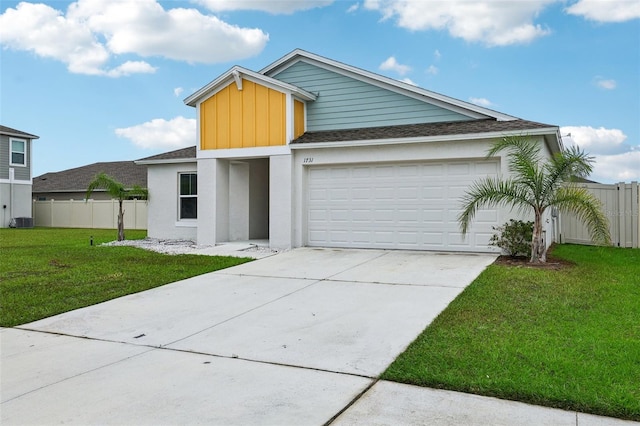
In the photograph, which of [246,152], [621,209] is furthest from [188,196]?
[621,209]

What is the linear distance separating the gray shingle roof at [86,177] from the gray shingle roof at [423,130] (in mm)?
20167

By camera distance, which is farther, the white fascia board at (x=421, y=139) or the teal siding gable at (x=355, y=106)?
the teal siding gable at (x=355, y=106)

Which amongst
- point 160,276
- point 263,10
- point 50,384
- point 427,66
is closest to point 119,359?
point 50,384

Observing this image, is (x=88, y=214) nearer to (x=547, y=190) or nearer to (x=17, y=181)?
(x=17, y=181)

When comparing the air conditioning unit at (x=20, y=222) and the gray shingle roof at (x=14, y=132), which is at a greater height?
the gray shingle roof at (x=14, y=132)

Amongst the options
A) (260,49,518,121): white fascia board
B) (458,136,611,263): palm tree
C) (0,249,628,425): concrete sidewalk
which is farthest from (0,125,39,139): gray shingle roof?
(458,136,611,263): palm tree

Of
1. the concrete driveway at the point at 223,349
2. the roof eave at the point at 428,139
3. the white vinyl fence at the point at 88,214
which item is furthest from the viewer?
the white vinyl fence at the point at 88,214

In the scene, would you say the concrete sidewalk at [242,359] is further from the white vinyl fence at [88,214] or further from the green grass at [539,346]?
the white vinyl fence at [88,214]

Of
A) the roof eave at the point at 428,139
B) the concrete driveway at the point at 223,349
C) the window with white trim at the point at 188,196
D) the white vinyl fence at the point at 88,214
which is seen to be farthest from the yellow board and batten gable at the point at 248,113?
the white vinyl fence at the point at 88,214

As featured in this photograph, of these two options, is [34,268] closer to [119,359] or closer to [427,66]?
[119,359]

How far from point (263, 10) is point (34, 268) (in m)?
8.59

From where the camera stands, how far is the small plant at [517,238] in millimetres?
10953

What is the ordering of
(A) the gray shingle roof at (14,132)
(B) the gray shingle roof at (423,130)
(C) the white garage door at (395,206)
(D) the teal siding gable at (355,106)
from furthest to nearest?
(A) the gray shingle roof at (14,132) → (D) the teal siding gable at (355,106) → (C) the white garage door at (395,206) → (B) the gray shingle roof at (423,130)

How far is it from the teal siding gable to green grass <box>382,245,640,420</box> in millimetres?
6916
